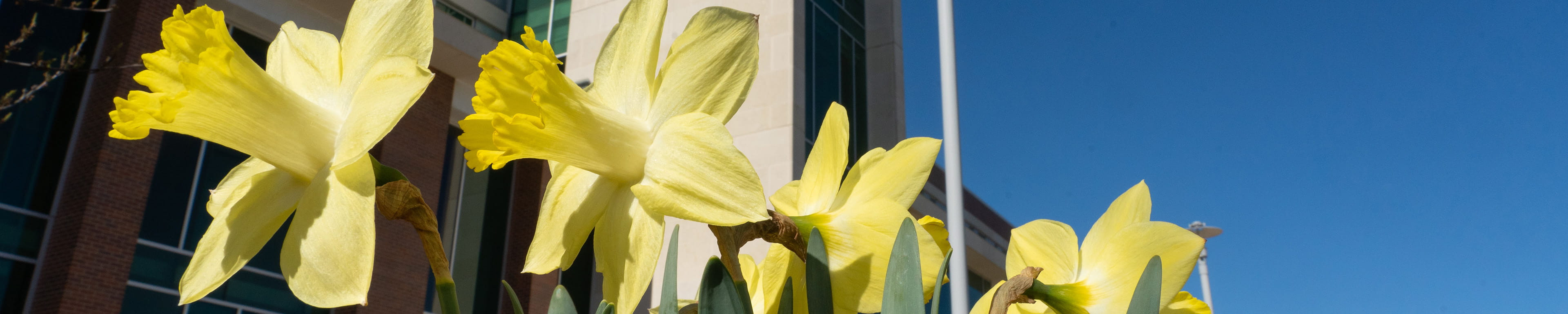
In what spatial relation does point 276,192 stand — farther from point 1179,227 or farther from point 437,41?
point 437,41

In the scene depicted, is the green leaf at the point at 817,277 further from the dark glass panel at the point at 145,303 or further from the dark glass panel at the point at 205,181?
the dark glass panel at the point at 205,181

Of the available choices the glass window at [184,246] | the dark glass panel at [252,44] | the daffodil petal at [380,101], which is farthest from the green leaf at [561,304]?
the dark glass panel at [252,44]

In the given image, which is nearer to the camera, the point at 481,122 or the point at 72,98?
the point at 481,122

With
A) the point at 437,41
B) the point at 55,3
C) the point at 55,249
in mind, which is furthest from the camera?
the point at 437,41

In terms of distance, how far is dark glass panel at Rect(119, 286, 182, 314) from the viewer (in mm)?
9086

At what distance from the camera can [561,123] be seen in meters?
0.47

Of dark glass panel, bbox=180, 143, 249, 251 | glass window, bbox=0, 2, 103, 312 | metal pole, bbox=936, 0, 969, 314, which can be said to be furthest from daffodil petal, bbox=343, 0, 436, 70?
dark glass panel, bbox=180, 143, 249, 251

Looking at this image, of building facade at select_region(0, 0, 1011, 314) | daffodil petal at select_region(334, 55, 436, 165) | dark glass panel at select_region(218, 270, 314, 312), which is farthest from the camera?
dark glass panel at select_region(218, 270, 314, 312)

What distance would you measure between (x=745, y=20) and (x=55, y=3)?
531 centimetres

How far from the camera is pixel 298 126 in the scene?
1.47 ft

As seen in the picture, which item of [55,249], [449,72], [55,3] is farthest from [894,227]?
[449,72]

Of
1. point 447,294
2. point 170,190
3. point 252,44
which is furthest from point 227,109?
point 252,44

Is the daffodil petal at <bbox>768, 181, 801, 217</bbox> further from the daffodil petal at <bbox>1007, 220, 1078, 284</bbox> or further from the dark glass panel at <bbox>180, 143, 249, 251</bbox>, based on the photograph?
the dark glass panel at <bbox>180, 143, 249, 251</bbox>

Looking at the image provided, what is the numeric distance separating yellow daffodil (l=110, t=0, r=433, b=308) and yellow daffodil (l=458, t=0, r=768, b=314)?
0.05m
